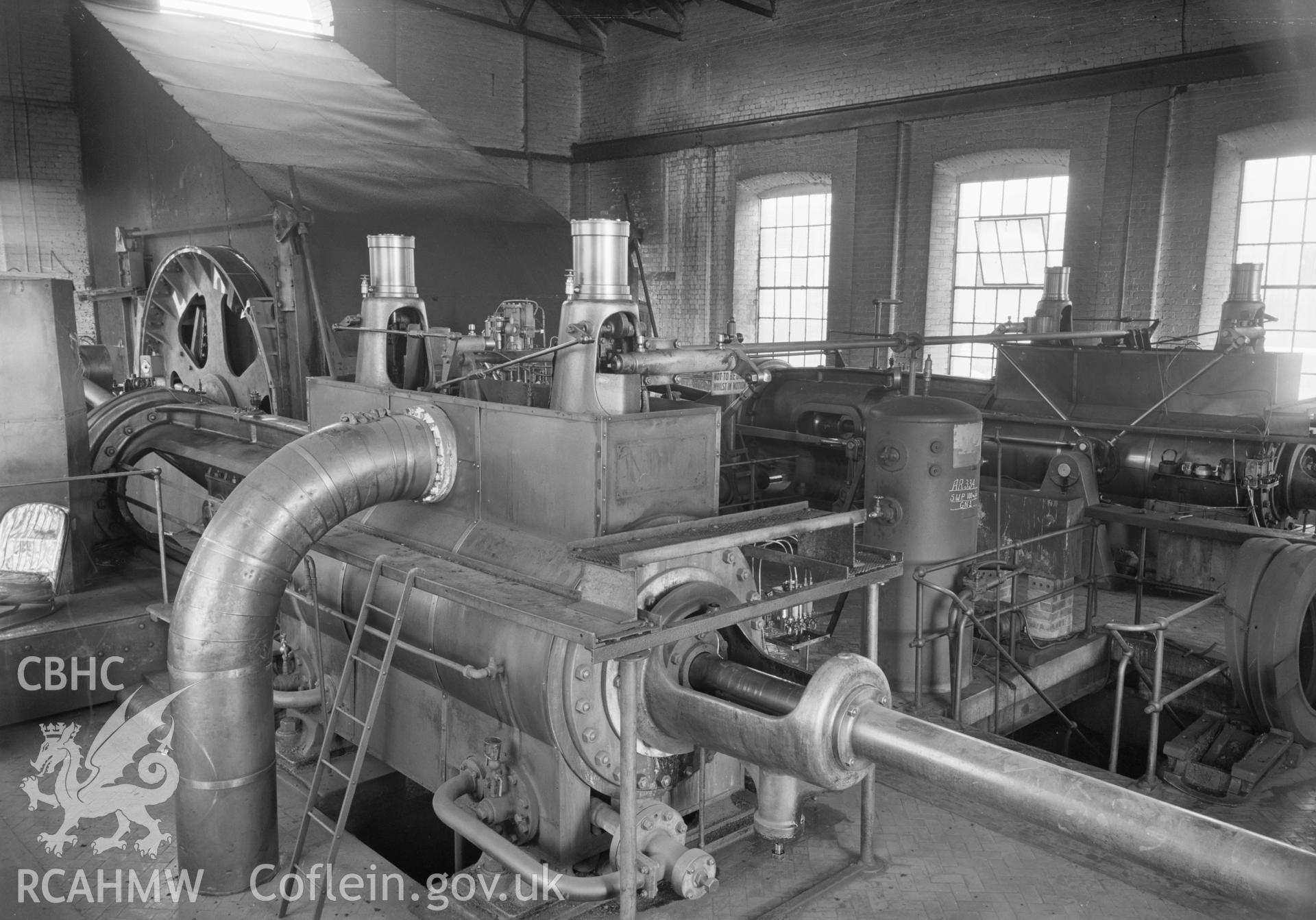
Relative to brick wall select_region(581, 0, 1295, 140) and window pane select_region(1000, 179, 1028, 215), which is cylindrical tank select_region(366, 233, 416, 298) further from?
window pane select_region(1000, 179, 1028, 215)

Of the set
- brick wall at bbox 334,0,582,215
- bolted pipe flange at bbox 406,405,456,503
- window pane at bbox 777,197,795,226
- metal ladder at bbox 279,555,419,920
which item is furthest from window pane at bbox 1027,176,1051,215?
metal ladder at bbox 279,555,419,920

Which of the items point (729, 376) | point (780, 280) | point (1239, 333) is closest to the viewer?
point (729, 376)

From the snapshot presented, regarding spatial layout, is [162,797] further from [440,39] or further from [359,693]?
[440,39]

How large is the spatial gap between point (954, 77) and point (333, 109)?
6266mm

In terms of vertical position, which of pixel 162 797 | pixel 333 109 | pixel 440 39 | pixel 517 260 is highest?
pixel 440 39

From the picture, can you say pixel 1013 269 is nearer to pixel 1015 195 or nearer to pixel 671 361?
pixel 1015 195

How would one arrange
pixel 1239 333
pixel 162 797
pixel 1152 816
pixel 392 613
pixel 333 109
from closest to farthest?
pixel 1152 816, pixel 392 613, pixel 162 797, pixel 1239 333, pixel 333 109

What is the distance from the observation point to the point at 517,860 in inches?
114

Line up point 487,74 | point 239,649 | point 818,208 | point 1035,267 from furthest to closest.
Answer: point 487,74, point 818,208, point 1035,267, point 239,649

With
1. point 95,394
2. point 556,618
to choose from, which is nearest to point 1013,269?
point 95,394

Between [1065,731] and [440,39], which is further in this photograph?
[440,39]

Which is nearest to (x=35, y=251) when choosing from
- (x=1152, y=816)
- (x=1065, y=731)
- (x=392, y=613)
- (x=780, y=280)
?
(x=780, y=280)

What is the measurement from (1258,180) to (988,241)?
2.58 meters

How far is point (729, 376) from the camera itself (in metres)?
3.31
